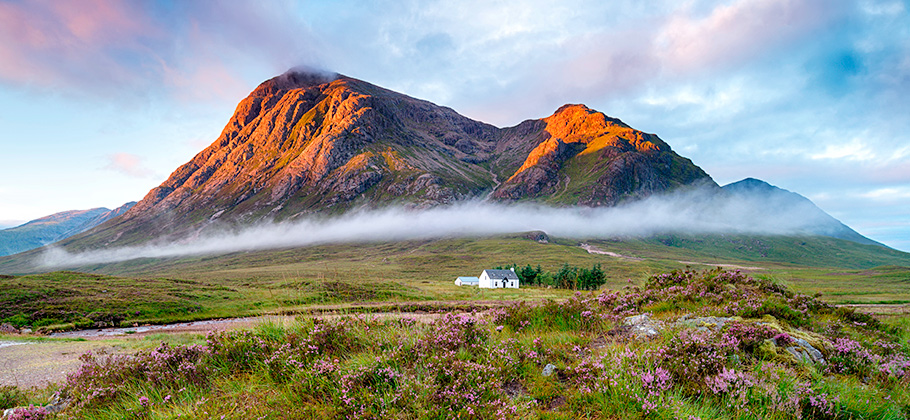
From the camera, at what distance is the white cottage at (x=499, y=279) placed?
93.1m

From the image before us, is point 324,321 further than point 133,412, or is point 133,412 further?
point 324,321

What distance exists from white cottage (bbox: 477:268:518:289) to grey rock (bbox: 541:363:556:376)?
87.7 metres

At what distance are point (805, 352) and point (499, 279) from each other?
292ft

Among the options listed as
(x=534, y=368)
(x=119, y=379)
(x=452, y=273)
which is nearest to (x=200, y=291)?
(x=119, y=379)

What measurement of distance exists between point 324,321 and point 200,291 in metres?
66.5

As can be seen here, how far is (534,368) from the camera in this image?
20.2 feet

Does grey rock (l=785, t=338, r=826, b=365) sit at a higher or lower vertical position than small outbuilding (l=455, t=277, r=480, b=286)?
higher

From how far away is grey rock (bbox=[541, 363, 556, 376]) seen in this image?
5.99 metres

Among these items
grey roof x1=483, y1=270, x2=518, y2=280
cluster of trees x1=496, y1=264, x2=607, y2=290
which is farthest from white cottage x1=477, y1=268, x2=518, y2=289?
cluster of trees x1=496, y1=264, x2=607, y2=290

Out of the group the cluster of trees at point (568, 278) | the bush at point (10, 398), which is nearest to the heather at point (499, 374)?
the bush at point (10, 398)

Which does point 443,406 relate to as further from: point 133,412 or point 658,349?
point 133,412

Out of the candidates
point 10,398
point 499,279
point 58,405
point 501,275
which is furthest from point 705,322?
point 501,275

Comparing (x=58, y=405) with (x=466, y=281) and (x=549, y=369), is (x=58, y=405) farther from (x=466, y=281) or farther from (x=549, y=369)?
(x=466, y=281)

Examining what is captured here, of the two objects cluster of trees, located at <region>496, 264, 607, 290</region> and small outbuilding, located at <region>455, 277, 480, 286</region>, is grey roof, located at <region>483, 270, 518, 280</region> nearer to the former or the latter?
cluster of trees, located at <region>496, 264, 607, 290</region>
